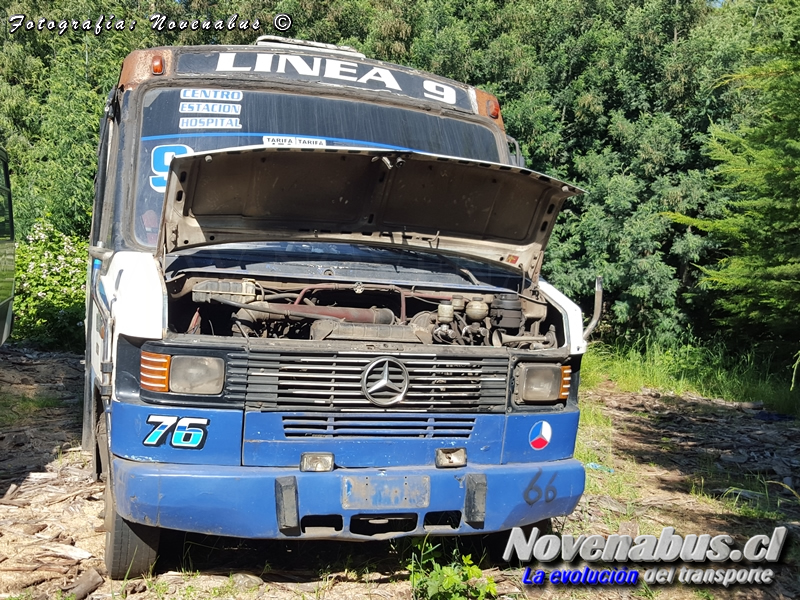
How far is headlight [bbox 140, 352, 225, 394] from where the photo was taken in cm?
360

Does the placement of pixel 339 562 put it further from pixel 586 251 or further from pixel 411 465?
pixel 586 251

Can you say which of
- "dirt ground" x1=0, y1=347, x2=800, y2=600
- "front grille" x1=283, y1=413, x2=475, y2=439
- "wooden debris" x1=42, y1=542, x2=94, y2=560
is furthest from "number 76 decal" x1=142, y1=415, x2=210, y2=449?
"wooden debris" x1=42, y1=542, x2=94, y2=560

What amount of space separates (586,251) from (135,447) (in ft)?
36.0

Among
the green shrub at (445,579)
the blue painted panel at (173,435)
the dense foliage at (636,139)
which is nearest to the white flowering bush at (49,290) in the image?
the dense foliage at (636,139)

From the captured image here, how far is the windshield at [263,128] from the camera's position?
4.81 m

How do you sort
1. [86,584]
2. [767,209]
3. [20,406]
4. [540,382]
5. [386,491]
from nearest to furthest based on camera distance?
[386,491] < [86,584] < [540,382] < [20,406] < [767,209]

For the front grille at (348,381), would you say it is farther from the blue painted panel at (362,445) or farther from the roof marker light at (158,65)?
the roof marker light at (158,65)

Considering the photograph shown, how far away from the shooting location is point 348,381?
12.4ft

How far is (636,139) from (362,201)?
10.1m

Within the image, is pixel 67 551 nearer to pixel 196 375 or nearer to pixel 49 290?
pixel 196 375

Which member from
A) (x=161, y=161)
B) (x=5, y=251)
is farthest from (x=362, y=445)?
(x=5, y=251)

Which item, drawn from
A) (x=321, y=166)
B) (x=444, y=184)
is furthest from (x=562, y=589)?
(x=321, y=166)

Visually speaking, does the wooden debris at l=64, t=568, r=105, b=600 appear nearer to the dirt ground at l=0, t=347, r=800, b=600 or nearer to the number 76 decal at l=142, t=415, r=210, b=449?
the dirt ground at l=0, t=347, r=800, b=600

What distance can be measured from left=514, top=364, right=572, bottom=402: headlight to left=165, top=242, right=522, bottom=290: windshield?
2.40ft
